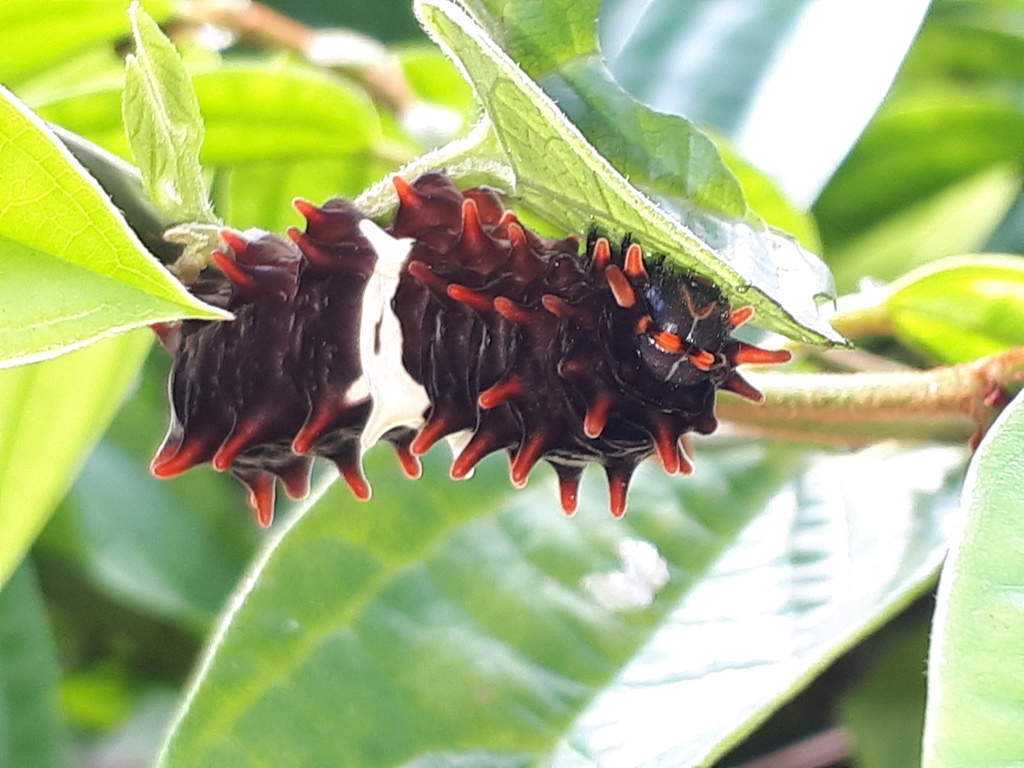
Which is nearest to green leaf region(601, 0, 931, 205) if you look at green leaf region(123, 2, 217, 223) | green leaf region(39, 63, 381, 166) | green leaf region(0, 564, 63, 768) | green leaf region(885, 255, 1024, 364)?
green leaf region(885, 255, 1024, 364)

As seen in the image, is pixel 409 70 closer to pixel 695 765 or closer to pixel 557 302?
pixel 557 302

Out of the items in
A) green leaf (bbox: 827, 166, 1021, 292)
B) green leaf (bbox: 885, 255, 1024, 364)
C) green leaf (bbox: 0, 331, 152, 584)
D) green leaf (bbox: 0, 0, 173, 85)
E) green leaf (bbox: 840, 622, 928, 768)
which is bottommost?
green leaf (bbox: 840, 622, 928, 768)

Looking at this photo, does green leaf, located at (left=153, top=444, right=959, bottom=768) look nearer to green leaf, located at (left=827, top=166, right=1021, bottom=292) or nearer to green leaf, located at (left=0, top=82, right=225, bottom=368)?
green leaf, located at (left=0, top=82, right=225, bottom=368)

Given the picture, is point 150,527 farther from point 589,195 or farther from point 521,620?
point 589,195

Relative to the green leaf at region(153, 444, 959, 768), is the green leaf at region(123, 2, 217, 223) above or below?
above

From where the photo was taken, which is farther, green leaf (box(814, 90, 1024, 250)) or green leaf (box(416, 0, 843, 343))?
green leaf (box(814, 90, 1024, 250))

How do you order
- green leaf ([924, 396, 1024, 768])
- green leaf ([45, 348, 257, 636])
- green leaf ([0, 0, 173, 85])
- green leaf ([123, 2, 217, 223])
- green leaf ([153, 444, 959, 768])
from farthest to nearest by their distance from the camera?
green leaf ([45, 348, 257, 636])
green leaf ([0, 0, 173, 85])
green leaf ([153, 444, 959, 768])
green leaf ([123, 2, 217, 223])
green leaf ([924, 396, 1024, 768])

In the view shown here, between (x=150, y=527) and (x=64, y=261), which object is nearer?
(x=64, y=261)

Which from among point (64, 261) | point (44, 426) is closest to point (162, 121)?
point (64, 261)
